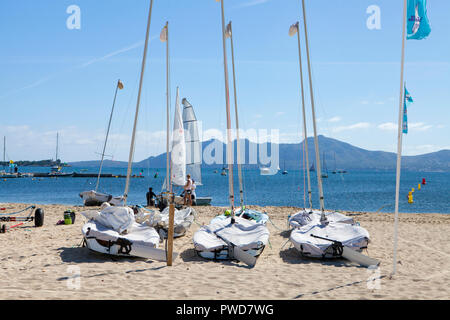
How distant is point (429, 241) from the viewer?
1515 cm

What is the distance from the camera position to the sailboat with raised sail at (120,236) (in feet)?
35.8

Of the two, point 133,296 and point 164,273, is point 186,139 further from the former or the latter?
point 133,296

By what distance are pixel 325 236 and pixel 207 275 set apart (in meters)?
4.59

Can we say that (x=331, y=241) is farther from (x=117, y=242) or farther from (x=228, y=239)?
(x=117, y=242)

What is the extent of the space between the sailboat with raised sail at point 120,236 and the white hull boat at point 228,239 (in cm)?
111

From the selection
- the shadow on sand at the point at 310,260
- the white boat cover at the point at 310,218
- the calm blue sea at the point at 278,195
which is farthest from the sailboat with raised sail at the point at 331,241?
the calm blue sea at the point at 278,195

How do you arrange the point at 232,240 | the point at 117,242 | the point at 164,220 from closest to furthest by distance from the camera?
the point at 117,242 < the point at 232,240 < the point at 164,220

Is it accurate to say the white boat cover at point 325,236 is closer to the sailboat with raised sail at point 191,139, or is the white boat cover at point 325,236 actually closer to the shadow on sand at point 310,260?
the shadow on sand at point 310,260

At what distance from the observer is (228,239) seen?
12.0m

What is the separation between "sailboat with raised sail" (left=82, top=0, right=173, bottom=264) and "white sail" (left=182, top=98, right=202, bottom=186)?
16.2 metres

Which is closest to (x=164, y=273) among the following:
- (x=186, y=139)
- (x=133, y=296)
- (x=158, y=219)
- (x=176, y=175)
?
(x=133, y=296)

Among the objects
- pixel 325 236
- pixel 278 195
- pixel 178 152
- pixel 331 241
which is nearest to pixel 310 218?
pixel 325 236

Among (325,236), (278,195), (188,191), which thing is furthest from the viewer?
(278,195)
